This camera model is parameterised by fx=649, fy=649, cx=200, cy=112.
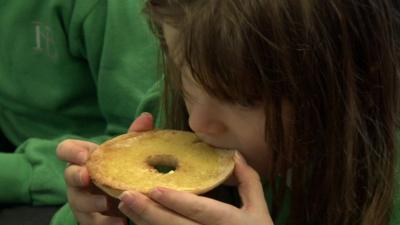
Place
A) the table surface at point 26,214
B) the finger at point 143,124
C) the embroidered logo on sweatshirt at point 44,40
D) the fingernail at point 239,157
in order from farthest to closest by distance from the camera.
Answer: the embroidered logo on sweatshirt at point 44,40
the table surface at point 26,214
the finger at point 143,124
the fingernail at point 239,157

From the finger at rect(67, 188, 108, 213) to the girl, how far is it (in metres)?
0.16

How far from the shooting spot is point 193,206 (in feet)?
2.49

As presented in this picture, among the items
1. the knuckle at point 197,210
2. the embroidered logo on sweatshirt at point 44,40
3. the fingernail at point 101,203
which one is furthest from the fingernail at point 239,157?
the embroidered logo on sweatshirt at point 44,40

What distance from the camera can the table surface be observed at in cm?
114

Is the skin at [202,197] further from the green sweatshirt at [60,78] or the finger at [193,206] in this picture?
the green sweatshirt at [60,78]

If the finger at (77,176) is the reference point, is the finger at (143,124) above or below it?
above

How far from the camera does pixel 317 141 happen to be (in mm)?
872

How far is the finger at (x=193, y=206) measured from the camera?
0.76 meters

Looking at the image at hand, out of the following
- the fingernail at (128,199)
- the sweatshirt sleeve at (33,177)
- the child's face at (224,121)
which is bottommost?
the sweatshirt sleeve at (33,177)

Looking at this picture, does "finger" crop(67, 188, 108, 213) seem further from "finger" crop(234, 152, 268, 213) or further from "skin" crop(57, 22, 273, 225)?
"finger" crop(234, 152, 268, 213)

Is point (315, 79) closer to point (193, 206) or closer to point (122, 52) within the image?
point (193, 206)

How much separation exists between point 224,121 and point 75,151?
0.23 metres

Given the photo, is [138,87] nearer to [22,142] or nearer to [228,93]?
[22,142]

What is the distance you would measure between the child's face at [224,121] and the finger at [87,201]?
0.18 meters
